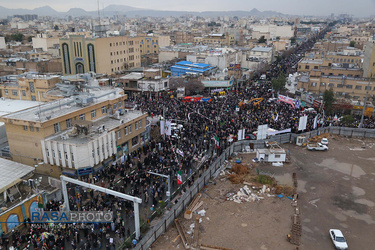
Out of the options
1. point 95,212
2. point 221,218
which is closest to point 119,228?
point 95,212

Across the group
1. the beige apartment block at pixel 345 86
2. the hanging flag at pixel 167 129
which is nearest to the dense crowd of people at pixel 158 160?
the hanging flag at pixel 167 129

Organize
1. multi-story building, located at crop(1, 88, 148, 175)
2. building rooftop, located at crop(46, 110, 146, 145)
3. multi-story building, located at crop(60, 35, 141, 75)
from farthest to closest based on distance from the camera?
multi-story building, located at crop(60, 35, 141, 75) < building rooftop, located at crop(46, 110, 146, 145) < multi-story building, located at crop(1, 88, 148, 175)

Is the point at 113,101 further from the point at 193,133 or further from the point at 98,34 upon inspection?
the point at 98,34

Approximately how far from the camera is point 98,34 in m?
50.0

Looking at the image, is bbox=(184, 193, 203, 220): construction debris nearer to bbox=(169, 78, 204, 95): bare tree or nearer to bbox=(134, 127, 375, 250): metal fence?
bbox=(134, 127, 375, 250): metal fence

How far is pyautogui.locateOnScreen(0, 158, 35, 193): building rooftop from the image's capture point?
597 inches

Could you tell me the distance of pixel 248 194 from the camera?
1739cm

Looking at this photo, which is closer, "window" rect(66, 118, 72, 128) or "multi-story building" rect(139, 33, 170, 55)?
"window" rect(66, 118, 72, 128)

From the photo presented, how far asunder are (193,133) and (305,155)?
9.07m

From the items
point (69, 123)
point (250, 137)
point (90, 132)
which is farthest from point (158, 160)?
point (250, 137)

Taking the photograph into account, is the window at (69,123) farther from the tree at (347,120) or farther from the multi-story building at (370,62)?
the multi-story building at (370,62)

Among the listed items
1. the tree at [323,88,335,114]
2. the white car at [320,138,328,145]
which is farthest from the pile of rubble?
the tree at [323,88,335,114]

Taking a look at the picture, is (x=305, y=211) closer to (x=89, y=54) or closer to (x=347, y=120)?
(x=347, y=120)

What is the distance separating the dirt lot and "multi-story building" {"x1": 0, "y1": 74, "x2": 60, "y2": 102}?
16.8 meters
